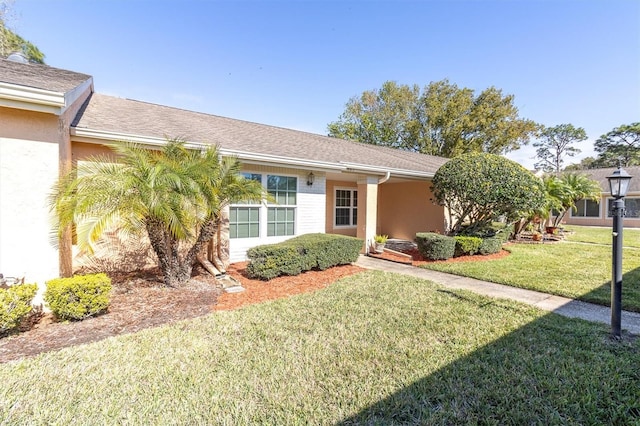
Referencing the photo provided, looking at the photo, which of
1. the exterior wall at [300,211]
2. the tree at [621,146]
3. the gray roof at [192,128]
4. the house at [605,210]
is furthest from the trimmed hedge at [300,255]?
the tree at [621,146]

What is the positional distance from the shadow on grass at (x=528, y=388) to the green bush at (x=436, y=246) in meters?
5.60

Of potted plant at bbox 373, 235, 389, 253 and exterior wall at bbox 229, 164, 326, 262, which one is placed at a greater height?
exterior wall at bbox 229, 164, 326, 262

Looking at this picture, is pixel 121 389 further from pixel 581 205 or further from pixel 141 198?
pixel 581 205

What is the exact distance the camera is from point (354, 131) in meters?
33.3

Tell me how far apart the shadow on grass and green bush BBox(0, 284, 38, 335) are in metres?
4.55

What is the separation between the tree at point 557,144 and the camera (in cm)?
5306

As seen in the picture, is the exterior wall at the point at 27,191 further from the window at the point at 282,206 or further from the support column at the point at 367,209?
the support column at the point at 367,209

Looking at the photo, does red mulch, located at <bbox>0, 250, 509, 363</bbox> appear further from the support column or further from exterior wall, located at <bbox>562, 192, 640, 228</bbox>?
exterior wall, located at <bbox>562, 192, 640, 228</bbox>

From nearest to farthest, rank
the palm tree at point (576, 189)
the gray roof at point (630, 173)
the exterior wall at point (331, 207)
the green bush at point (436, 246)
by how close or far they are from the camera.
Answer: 1. the green bush at point (436, 246)
2. the exterior wall at point (331, 207)
3. the palm tree at point (576, 189)
4. the gray roof at point (630, 173)

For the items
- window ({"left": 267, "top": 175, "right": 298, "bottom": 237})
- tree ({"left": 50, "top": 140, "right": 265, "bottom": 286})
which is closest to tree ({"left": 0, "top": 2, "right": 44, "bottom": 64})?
tree ({"left": 50, "top": 140, "right": 265, "bottom": 286})

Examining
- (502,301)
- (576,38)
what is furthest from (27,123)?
(576,38)

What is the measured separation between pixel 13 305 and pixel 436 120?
3245cm

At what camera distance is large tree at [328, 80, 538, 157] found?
1129 inches

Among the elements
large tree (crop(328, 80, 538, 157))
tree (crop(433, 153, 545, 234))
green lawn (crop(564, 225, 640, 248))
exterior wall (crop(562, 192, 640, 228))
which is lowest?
green lawn (crop(564, 225, 640, 248))
